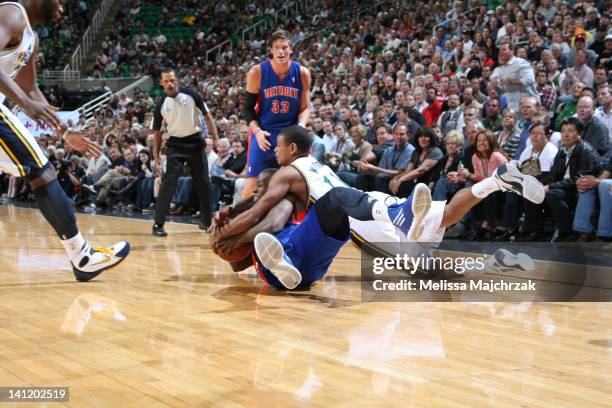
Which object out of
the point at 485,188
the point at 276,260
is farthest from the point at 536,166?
the point at 276,260

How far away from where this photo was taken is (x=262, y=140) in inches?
213

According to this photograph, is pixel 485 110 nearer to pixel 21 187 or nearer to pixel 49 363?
pixel 49 363

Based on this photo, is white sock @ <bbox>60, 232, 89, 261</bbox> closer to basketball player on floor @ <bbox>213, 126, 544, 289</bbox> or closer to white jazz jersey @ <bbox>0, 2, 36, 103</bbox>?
basketball player on floor @ <bbox>213, 126, 544, 289</bbox>

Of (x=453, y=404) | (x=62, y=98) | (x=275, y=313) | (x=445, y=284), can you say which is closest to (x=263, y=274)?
(x=275, y=313)

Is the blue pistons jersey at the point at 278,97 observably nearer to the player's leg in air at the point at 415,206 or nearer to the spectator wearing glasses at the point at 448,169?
the player's leg in air at the point at 415,206

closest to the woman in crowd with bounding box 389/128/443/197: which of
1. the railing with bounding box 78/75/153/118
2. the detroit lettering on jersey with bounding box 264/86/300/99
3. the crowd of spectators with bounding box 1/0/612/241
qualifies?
the crowd of spectators with bounding box 1/0/612/241

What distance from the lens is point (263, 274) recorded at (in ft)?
14.3

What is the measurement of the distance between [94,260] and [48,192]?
1.73ft

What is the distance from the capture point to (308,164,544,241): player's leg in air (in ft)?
12.1

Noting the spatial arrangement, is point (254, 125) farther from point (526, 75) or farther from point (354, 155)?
point (526, 75)

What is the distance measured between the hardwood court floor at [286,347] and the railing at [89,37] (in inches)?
847

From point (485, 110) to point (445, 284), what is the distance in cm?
484

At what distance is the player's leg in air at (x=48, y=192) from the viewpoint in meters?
3.86

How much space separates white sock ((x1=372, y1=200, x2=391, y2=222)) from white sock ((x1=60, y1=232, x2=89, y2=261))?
172cm
